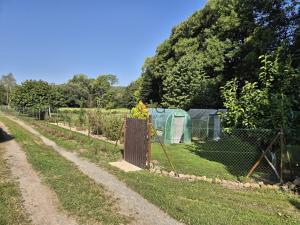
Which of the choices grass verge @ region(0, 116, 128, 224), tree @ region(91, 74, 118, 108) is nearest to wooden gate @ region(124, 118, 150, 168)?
grass verge @ region(0, 116, 128, 224)

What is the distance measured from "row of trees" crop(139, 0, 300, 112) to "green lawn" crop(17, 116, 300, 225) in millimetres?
12848

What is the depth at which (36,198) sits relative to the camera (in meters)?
6.67

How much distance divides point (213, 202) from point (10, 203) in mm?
4409

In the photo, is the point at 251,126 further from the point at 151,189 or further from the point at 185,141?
the point at 185,141

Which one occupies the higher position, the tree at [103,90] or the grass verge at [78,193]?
the tree at [103,90]

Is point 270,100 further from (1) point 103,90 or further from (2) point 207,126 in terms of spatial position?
(1) point 103,90

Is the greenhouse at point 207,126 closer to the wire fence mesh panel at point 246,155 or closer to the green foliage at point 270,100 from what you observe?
the wire fence mesh panel at point 246,155

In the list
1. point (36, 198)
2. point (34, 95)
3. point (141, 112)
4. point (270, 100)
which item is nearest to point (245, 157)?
point (270, 100)

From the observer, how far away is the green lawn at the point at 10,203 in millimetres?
5387

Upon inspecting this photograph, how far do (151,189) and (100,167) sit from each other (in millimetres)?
3251

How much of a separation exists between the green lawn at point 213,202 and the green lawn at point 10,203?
105 inches

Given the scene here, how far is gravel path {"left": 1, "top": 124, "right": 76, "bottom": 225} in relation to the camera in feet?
17.9

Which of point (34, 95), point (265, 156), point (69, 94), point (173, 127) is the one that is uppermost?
point (69, 94)

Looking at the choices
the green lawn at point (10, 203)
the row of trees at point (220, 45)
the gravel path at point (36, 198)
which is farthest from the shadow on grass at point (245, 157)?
the row of trees at point (220, 45)
